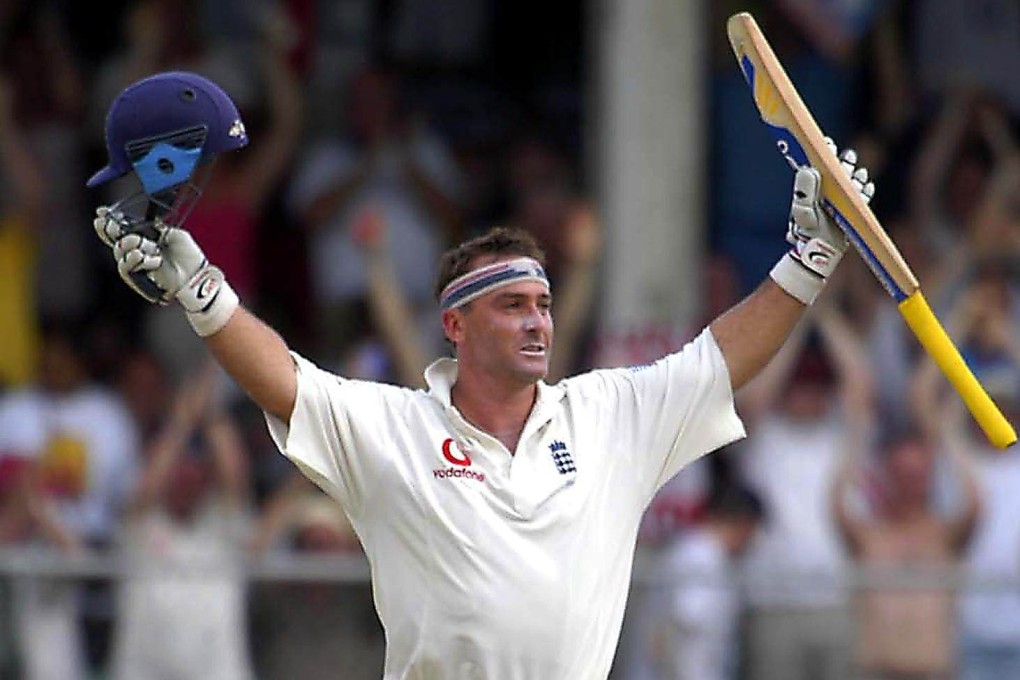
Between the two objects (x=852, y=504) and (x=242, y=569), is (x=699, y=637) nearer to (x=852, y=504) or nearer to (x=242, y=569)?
(x=852, y=504)

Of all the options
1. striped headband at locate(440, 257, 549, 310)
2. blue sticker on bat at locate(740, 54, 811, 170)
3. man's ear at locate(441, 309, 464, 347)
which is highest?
blue sticker on bat at locate(740, 54, 811, 170)

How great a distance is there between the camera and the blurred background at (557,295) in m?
9.02

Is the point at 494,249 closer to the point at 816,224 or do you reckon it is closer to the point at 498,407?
the point at 498,407

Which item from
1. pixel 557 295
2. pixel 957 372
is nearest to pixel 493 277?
pixel 957 372

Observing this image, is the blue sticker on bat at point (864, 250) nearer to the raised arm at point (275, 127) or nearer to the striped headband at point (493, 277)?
the striped headband at point (493, 277)

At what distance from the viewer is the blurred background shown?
9016 mm

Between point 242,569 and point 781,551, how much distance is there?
2058 mm

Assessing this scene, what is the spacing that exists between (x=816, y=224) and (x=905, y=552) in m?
3.85

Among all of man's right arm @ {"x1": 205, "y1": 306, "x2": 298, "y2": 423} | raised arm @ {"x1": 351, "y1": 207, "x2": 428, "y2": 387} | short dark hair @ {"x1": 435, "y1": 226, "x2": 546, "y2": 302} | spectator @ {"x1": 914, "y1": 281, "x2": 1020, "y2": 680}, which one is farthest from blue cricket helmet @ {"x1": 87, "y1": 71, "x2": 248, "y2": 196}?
raised arm @ {"x1": 351, "y1": 207, "x2": 428, "y2": 387}

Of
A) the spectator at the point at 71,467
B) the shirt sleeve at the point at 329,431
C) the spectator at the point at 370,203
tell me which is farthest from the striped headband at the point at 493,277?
the spectator at the point at 370,203

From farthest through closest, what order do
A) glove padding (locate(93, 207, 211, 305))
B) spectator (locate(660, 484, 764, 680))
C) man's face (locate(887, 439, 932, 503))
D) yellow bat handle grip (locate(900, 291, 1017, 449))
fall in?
man's face (locate(887, 439, 932, 503)), spectator (locate(660, 484, 764, 680)), yellow bat handle grip (locate(900, 291, 1017, 449)), glove padding (locate(93, 207, 211, 305))

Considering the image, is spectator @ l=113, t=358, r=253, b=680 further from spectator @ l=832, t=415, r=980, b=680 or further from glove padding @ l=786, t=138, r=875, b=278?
glove padding @ l=786, t=138, r=875, b=278

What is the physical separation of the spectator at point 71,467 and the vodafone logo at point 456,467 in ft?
12.5

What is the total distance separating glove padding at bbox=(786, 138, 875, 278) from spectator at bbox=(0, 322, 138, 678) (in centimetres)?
423
